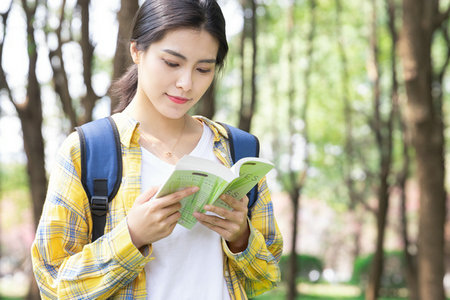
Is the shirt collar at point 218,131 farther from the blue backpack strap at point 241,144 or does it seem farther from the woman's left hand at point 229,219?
the woman's left hand at point 229,219

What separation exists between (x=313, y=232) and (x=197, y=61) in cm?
3020

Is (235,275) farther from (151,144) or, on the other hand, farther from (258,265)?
(151,144)

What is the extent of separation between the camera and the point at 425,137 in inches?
269

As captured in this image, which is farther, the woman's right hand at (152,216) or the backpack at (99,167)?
the backpack at (99,167)

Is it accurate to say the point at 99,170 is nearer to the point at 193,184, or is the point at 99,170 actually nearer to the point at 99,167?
the point at 99,167

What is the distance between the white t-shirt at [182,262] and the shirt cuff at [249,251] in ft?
0.15

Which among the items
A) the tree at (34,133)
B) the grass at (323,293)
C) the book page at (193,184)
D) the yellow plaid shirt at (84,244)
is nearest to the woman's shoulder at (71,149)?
the yellow plaid shirt at (84,244)

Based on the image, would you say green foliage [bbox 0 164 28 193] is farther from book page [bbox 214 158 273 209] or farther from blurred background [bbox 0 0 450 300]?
book page [bbox 214 158 273 209]

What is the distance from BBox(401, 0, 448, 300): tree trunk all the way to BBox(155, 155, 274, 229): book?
5201 mm

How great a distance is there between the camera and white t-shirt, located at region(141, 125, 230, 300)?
1993 millimetres

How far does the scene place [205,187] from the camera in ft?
6.15

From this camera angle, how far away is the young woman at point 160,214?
189 cm

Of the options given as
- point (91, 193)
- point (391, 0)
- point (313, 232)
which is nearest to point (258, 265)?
point (91, 193)

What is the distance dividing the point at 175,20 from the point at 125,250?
0.78 meters
